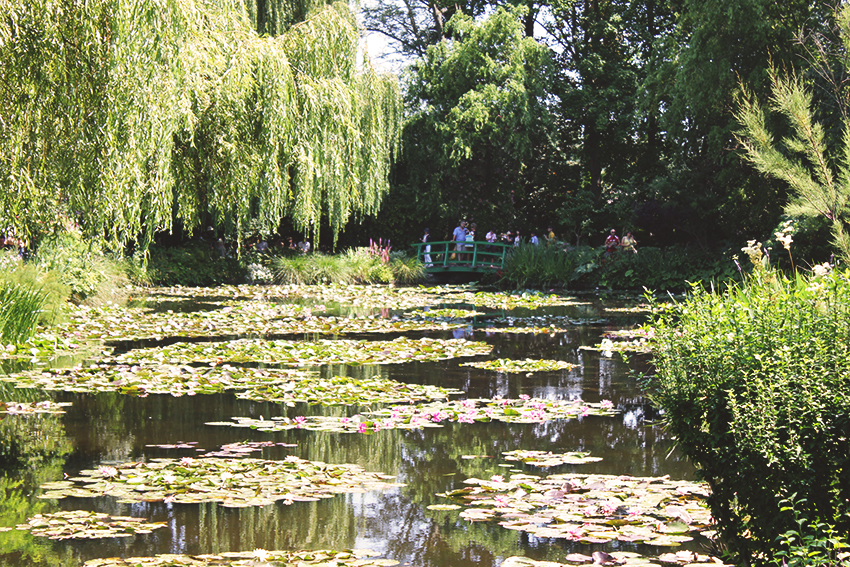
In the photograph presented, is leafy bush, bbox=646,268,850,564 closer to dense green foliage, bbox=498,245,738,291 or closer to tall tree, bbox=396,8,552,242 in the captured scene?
dense green foliage, bbox=498,245,738,291

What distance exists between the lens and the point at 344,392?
21.0ft

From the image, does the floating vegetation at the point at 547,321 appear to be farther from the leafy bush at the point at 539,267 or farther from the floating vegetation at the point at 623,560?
the floating vegetation at the point at 623,560

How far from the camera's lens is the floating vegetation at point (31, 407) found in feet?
18.2

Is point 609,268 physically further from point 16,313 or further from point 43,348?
point 16,313

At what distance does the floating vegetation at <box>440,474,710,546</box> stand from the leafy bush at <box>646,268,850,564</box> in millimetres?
509

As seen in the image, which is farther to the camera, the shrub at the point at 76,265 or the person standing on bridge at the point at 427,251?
the person standing on bridge at the point at 427,251

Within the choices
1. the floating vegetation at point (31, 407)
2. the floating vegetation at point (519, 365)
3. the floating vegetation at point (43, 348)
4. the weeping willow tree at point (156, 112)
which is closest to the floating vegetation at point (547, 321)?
the weeping willow tree at point (156, 112)

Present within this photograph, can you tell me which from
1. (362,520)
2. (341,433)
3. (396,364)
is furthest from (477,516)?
(396,364)

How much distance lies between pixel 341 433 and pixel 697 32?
1560 centimetres

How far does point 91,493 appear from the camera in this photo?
3.82 m

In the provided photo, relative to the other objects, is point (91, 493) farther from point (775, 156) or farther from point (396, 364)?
point (775, 156)

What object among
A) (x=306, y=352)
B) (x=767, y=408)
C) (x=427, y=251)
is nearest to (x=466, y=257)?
(x=427, y=251)

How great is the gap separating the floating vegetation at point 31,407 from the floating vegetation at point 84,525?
2.34 metres

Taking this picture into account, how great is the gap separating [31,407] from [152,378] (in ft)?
3.92
